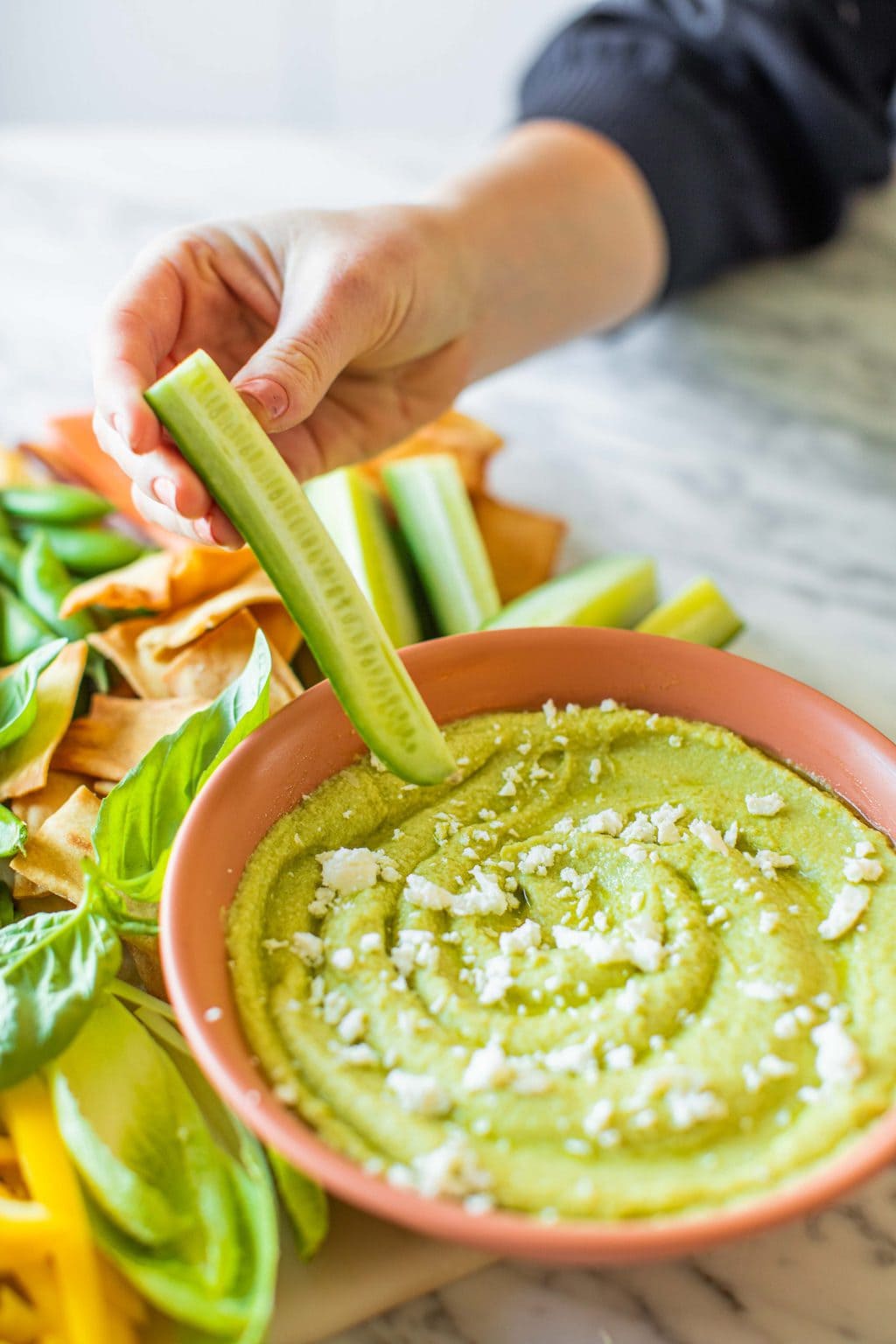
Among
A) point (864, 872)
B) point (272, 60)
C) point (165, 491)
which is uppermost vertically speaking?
point (165, 491)

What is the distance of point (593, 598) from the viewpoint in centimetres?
206

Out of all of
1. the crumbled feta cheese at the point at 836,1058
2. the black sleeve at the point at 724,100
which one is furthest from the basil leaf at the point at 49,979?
the black sleeve at the point at 724,100

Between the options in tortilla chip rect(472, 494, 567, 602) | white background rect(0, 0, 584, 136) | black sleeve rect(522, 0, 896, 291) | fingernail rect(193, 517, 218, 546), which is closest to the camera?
fingernail rect(193, 517, 218, 546)

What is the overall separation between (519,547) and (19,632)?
872 mm

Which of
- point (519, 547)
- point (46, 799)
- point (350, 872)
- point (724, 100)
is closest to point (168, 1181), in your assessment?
point (350, 872)

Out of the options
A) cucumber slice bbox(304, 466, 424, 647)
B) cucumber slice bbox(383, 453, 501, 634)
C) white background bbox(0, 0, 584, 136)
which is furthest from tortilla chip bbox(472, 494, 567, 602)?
white background bbox(0, 0, 584, 136)

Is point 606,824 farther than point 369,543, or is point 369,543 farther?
point 369,543

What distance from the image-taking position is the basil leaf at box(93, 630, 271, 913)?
1516mm

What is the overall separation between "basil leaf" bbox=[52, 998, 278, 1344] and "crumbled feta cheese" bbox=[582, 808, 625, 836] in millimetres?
541

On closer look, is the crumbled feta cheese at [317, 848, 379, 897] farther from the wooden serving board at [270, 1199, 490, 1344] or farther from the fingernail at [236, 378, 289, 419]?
the fingernail at [236, 378, 289, 419]

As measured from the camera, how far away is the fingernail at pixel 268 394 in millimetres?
1496

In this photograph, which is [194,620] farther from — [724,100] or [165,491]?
[724,100]

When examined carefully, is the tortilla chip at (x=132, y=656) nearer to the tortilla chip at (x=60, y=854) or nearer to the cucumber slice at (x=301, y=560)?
the tortilla chip at (x=60, y=854)

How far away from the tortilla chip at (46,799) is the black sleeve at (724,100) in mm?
1980
